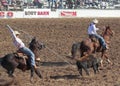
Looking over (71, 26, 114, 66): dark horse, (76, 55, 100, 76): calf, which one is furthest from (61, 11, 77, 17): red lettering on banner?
(76, 55, 100, 76): calf

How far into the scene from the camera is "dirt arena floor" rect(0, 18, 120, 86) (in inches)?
522

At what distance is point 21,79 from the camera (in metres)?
13.5

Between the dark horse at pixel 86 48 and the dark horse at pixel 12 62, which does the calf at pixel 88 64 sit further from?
the dark horse at pixel 12 62

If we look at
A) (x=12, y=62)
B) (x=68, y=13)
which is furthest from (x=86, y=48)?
(x=68, y=13)

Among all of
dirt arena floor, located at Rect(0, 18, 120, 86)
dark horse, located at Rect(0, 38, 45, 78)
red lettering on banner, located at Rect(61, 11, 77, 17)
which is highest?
dark horse, located at Rect(0, 38, 45, 78)

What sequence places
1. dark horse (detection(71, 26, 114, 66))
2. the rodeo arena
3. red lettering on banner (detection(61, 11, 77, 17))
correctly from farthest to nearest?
1. red lettering on banner (detection(61, 11, 77, 17))
2. dark horse (detection(71, 26, 114, 66))
3. the rodeo arena

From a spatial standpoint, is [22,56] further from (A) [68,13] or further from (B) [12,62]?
(A) [68,13]

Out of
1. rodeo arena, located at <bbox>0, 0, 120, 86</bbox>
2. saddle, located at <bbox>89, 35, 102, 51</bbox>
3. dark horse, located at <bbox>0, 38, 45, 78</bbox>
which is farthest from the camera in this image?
saddle, located at <bbox>89, 35, 102, 51</bbox>

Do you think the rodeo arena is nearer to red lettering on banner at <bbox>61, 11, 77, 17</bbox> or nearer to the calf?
the calf

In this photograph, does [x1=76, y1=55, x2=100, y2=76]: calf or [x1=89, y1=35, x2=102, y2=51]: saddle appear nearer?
[x1=76, y1=55, x2=100, y2=76]: calf

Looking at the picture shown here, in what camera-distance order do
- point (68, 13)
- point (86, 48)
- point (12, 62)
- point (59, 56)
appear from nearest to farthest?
point (12, 62) < point (86, 48) < point (59, 56) < point (68, 13)

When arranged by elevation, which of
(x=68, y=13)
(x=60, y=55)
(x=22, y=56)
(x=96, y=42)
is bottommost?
(x=68, y=13)

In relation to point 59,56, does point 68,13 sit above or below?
below

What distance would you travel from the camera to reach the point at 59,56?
1828 centimetres
